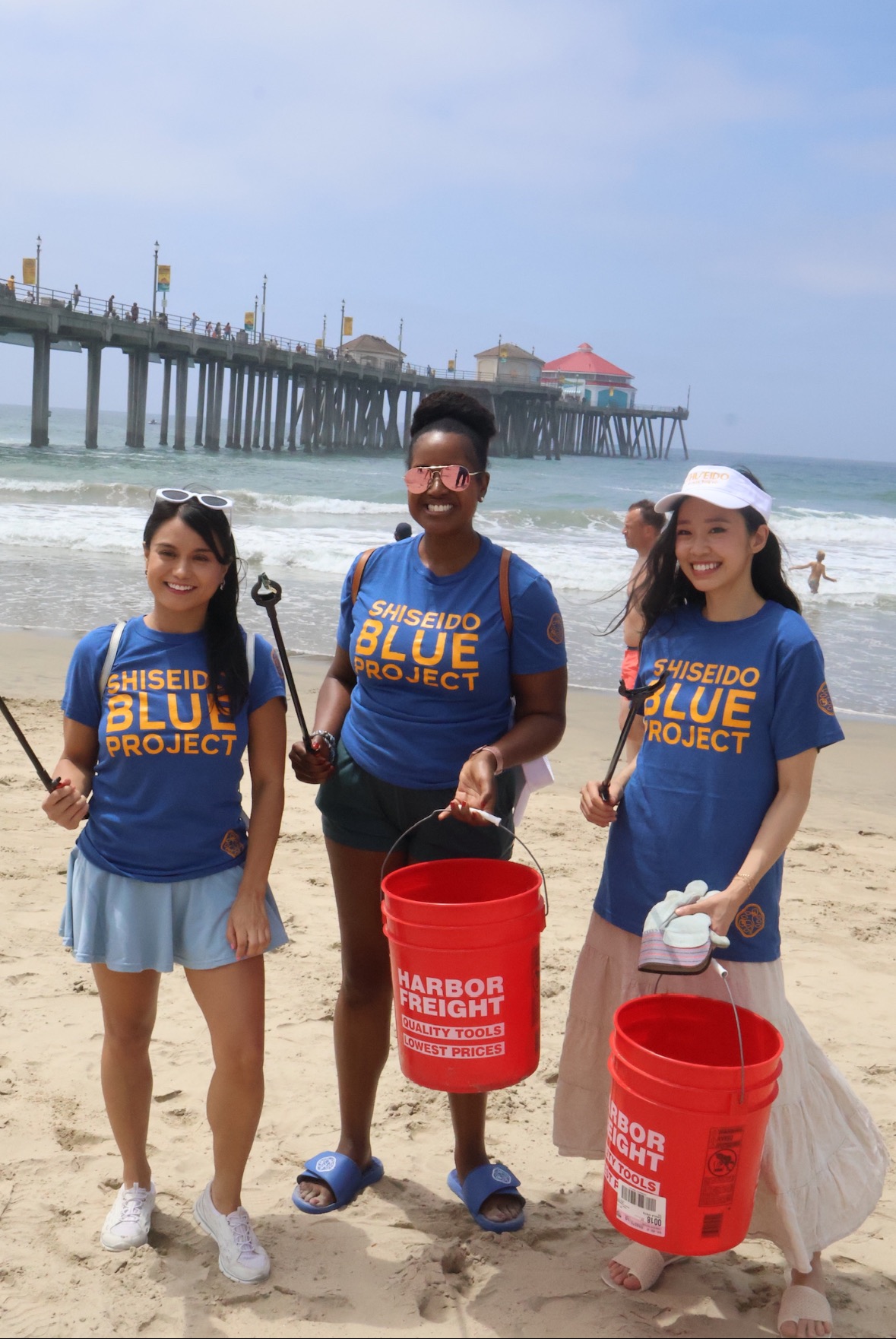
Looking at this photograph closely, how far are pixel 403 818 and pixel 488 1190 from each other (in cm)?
94

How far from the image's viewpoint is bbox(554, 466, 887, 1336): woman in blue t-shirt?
7.66 feet

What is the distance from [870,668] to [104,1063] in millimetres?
9807

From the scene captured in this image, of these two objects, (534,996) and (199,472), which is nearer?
(534,996)

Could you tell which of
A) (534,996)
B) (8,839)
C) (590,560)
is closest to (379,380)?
(590,560)

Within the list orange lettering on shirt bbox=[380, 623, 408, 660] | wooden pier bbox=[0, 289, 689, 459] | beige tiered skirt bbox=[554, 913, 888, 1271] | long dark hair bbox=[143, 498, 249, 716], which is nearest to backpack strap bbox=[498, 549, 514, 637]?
orange lettering on shirt bbox=[380, 623, 408, 660]

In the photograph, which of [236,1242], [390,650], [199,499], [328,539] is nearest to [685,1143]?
[236,1242]

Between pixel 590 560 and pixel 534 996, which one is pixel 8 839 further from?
pixel 590 560

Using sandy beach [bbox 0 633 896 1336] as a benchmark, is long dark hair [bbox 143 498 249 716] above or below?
above

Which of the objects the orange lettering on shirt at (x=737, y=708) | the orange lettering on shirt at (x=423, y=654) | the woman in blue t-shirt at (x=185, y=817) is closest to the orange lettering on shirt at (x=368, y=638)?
the orange lettering on shirt at (x=423, y=654)

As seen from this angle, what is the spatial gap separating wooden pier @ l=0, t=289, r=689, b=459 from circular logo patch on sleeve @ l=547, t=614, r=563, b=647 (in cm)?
3169

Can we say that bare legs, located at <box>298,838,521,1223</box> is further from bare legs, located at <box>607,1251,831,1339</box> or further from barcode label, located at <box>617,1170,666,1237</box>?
barcode label, located at <box>617,1170,666,1237</box>

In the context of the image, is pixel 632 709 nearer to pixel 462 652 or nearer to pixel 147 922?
pixel 462 652

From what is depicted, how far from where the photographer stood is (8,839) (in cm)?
531

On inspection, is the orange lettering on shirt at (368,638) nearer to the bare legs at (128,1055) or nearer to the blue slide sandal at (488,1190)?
the bare legs at (128,1055)
